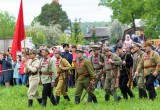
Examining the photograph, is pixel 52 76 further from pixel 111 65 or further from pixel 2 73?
pixel 2 73

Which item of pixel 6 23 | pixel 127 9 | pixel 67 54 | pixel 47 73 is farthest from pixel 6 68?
pixel 6 23

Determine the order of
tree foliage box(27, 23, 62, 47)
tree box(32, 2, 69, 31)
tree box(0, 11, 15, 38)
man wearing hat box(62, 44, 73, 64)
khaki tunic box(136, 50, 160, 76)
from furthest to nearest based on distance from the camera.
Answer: tree box(32, 2, 69, 31) < tree box(0, 11, 15, 38) < tree foliage box(27, 23, 62, 47) < man wearing hat box(62, 44, 73, 64) < khaki tunic box(136, 50, 160, 76)

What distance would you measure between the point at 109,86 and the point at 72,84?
25.3 ft

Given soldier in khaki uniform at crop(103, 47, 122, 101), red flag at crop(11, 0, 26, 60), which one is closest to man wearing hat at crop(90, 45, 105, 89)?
soldier in khaki uniform at crop(103, 47, 122, 101)

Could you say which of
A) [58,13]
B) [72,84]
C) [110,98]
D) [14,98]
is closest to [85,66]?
[110,98]

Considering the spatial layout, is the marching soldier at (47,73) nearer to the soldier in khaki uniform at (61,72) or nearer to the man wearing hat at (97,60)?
the soldier in khaki uniform at (61,72)

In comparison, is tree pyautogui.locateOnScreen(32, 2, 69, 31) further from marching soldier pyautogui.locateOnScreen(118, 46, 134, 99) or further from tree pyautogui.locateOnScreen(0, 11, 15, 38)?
marching soldier pyautogui.locateOnScreen(118, 46, 134, 99)

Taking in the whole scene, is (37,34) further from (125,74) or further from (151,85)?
(151,85)

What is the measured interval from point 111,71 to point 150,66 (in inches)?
56.4

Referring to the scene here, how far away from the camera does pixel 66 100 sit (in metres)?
17.4

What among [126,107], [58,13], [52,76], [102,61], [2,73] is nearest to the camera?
[126,107]

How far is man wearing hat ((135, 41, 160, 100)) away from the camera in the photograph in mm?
15422

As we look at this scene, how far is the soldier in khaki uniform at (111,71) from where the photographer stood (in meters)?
16.3

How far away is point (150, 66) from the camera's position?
619 inches
